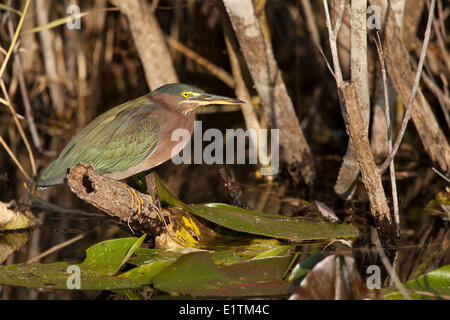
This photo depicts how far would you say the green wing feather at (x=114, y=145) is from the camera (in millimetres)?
4590

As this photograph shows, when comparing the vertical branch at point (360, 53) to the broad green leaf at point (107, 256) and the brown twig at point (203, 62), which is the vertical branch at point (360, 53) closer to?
the broad green leaf at point (107, 256)

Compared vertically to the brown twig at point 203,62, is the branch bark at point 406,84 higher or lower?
lower

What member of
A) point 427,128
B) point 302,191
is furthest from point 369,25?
point 302,191

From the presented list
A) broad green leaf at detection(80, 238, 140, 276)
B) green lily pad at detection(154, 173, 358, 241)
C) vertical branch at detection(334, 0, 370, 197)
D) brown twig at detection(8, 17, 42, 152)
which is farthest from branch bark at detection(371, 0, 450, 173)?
brown twig at detection(8, 17, 42, 152)

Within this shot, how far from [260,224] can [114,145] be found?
48.6 inches

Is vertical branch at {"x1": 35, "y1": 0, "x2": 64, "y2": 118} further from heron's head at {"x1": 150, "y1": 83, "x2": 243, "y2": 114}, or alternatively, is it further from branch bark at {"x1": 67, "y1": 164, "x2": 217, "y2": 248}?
branch bark at {"x1": 67, "y1": 164, "x2": 217, "y2": 248}

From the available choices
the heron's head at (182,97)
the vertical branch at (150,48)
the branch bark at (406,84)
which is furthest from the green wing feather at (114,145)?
the vertical branch at (150,48)

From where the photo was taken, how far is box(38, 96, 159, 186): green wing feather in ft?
15.1

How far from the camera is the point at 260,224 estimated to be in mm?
4523

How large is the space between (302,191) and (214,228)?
6.24 ft

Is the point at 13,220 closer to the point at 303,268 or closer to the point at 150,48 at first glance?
the point at 303,268

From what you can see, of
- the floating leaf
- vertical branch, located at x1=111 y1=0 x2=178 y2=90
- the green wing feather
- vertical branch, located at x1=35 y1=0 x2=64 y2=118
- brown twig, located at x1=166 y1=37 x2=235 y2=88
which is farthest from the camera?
brown twig, located at x1=166 y1=37 x2=235 y2=88

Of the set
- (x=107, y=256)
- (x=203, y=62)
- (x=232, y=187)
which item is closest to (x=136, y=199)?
(x=107, y=256)

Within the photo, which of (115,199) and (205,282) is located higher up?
(115,199)
